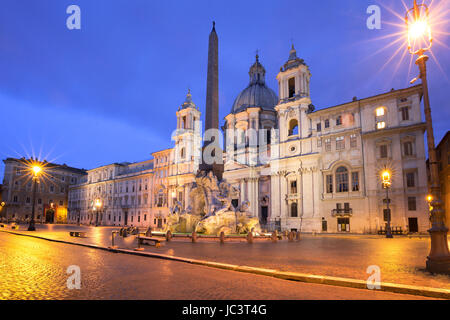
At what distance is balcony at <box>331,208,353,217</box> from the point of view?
3841 centimetres

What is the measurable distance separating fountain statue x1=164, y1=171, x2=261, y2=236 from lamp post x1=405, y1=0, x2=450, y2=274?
1634 cm

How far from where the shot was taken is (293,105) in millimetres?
47062

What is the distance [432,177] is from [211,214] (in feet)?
57.5

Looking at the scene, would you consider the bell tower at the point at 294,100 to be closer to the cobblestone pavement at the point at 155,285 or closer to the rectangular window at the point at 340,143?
the rectangular window at the point at 340,143

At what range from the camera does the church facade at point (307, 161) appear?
35.8 meters

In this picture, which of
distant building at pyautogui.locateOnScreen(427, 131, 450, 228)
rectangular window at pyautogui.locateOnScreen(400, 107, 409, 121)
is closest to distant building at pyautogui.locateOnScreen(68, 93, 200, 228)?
rectangular window at pyautogui.locateOnScreen(400, 107, 409, 121)

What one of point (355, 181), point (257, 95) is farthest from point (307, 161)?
point (257, 95)

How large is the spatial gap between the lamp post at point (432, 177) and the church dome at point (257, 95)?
52732 millimetres

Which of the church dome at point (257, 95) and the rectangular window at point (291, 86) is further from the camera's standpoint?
the church dome at point (257, 95)

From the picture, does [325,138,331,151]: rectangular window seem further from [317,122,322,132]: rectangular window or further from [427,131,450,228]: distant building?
[427,131,450,228]: distant building

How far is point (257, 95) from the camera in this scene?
6397 cm

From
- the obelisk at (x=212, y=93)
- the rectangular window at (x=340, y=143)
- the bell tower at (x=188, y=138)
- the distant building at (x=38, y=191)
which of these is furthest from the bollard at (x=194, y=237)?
the distant building at (x=38, y=191)
